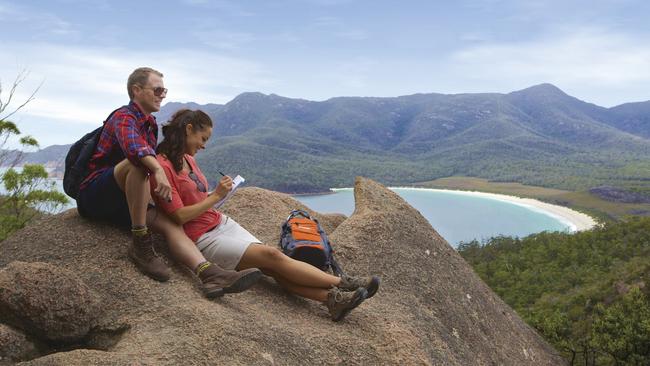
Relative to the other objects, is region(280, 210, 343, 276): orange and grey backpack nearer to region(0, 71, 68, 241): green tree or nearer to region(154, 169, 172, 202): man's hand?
region(154, 169, 172, 202): man's hand

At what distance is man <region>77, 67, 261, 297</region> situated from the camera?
19.0 ft

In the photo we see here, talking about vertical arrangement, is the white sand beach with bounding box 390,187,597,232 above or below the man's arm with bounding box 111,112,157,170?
below

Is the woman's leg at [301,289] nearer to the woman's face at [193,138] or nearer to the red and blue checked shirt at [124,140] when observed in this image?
the woman's face at [193,138]

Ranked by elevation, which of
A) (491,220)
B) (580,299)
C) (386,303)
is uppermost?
(386,303)

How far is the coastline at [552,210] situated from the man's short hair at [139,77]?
117108 mm

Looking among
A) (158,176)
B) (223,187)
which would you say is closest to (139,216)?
(158,176)

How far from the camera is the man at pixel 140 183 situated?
19.0 ft

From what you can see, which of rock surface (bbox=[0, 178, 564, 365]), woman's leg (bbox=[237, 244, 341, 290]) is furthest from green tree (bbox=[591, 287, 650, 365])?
woman's leg (bbox=[237, 244, 341, 290])

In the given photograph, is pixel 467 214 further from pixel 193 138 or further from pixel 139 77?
pixel 139 77

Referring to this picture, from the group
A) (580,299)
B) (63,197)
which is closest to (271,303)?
(63,197)

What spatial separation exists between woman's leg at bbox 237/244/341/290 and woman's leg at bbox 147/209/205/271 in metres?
0.56

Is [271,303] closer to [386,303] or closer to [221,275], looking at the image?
[221,275]

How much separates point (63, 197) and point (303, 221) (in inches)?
806

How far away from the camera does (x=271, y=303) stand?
21.7 ft
